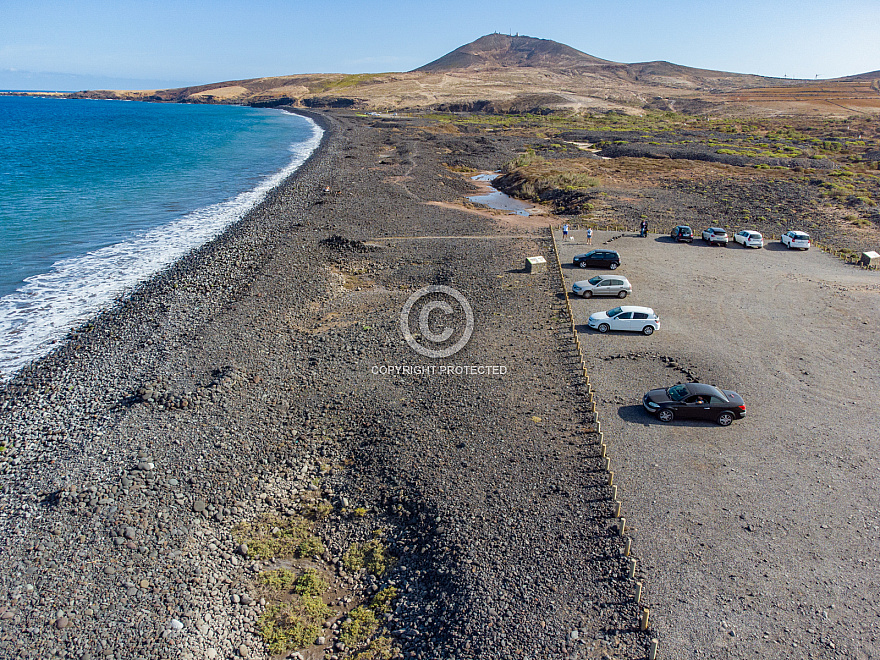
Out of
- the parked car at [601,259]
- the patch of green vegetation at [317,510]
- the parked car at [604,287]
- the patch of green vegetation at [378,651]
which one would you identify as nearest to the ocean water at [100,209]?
the patch of green vegetation at [317,510]

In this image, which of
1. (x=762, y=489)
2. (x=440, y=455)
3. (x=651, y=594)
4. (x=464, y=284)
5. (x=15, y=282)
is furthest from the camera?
(x=15, y=282)

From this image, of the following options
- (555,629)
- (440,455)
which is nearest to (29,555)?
(440,455)

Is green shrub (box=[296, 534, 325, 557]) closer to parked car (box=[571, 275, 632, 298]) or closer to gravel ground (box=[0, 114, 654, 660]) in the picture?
gravel ground (box=[0, 114, 654, 660])

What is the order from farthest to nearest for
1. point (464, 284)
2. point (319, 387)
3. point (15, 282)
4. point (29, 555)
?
point (15, 282)
point (464, 284)
point (319, 387)
point (29, 555)

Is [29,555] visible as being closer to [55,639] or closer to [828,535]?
[55,639]

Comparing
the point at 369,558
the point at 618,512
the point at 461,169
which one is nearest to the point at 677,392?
the point at 618,512

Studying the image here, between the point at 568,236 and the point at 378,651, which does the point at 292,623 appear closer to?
the point at 378,651

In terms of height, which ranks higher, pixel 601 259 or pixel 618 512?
pixel 601 259
